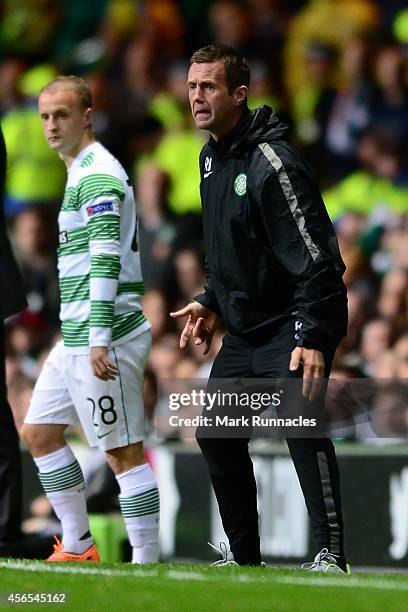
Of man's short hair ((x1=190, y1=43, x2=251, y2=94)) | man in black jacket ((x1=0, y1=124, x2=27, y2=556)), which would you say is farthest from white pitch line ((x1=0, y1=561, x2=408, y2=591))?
man's short hair ((x1=190, y1=43, x2=251, y2=94))

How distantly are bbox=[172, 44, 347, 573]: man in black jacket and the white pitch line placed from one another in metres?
0.41

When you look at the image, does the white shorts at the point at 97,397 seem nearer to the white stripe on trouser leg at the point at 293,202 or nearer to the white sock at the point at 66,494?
the white sock at the point at 66,494

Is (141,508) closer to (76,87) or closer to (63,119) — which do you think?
(63,119)

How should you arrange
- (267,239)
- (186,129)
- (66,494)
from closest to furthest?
(267,239), (66,494), (186,129)

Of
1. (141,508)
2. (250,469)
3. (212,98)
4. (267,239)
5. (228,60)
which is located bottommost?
(141,508)

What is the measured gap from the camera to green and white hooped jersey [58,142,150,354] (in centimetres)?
649

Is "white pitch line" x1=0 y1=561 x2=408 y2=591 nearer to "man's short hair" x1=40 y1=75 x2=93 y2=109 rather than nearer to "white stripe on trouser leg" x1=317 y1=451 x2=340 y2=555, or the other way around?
"white stripe on trouser leg" x1=317 y1=451 x2=340 y2=555

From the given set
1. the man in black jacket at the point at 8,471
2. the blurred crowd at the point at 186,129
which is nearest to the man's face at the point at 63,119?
the man in black jacket at the point at 8,471

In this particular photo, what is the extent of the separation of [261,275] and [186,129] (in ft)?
21.3

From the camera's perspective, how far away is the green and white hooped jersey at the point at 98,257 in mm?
6488

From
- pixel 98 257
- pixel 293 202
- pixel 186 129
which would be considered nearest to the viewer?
pixel 293 202

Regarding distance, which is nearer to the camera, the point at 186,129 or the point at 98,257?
the point at 98,257

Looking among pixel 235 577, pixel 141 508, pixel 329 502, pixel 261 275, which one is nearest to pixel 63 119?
pixel 261 275

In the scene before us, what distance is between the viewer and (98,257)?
21.3ft
